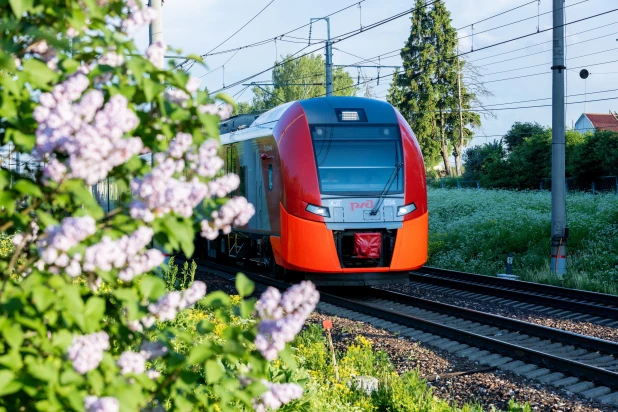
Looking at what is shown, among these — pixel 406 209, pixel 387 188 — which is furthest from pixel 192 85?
pixel 406 209

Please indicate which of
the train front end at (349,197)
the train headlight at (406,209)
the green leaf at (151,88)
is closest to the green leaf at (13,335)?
the green leaf at (151,88)

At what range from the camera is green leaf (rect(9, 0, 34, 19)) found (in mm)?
2234

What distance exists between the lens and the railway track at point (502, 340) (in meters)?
7.55

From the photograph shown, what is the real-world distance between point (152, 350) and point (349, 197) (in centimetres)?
941

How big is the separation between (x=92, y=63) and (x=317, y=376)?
16.0 ft

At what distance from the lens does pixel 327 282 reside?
12016 mm

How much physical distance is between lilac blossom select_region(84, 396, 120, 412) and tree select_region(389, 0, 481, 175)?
60293mm

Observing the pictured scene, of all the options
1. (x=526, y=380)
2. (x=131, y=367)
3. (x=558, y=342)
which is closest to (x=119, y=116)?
(x=131, y=367)

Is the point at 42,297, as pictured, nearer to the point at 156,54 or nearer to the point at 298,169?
the point at 156,54

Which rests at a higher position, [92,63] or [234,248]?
[92,63]

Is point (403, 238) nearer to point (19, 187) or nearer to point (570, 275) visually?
point (570, 275)

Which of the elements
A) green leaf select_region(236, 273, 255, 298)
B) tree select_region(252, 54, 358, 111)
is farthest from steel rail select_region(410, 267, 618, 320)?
tree select_region(252, 54, 358, 111)

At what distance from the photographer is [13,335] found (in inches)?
86.5

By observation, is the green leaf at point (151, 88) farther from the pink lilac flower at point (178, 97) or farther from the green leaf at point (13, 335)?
the green leaf at point (13, 335)
